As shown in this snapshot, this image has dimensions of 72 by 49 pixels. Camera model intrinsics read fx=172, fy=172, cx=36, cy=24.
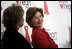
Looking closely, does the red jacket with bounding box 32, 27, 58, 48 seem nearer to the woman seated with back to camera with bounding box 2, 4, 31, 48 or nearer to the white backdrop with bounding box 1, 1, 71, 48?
the woman seated with back to camera with bounding box 2, 4, 31, 48

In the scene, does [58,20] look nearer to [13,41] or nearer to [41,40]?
[41,40]

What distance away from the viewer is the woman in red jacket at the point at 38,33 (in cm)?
123

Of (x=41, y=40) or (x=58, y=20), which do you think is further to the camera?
(x=58, y=20)

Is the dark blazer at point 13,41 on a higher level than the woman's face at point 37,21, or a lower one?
lower

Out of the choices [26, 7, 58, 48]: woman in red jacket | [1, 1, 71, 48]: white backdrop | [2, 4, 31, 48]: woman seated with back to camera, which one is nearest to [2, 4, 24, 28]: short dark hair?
[2, 4, 31, 48]: woman seated with back to camera

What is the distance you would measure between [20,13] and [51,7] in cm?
116

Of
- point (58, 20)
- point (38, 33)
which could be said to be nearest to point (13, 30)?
point (38, 33)

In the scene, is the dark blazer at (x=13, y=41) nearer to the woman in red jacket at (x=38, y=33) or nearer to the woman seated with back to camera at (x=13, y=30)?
the woman seated with back to camera at (x=13, y=30)

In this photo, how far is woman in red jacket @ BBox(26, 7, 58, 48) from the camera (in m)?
1.23

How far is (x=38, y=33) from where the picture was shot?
1258 millimetres

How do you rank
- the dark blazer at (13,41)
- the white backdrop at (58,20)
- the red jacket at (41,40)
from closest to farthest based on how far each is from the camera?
the dark blazer at (13,41) → the red jacket at (41,40) → the white backdrop at (58,20)

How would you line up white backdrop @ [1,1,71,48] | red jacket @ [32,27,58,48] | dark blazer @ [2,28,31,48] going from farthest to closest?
white backdrop @ [1,1,71,48]
red jacket @ [32,27,58,48]
dark blazer @ [2,28,31,48]

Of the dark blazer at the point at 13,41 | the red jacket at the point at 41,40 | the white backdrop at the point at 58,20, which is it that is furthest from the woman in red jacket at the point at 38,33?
the white backdrop at the point at 58,20

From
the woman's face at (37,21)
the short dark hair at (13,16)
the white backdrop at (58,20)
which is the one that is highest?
the short dark hair at (13,16)
